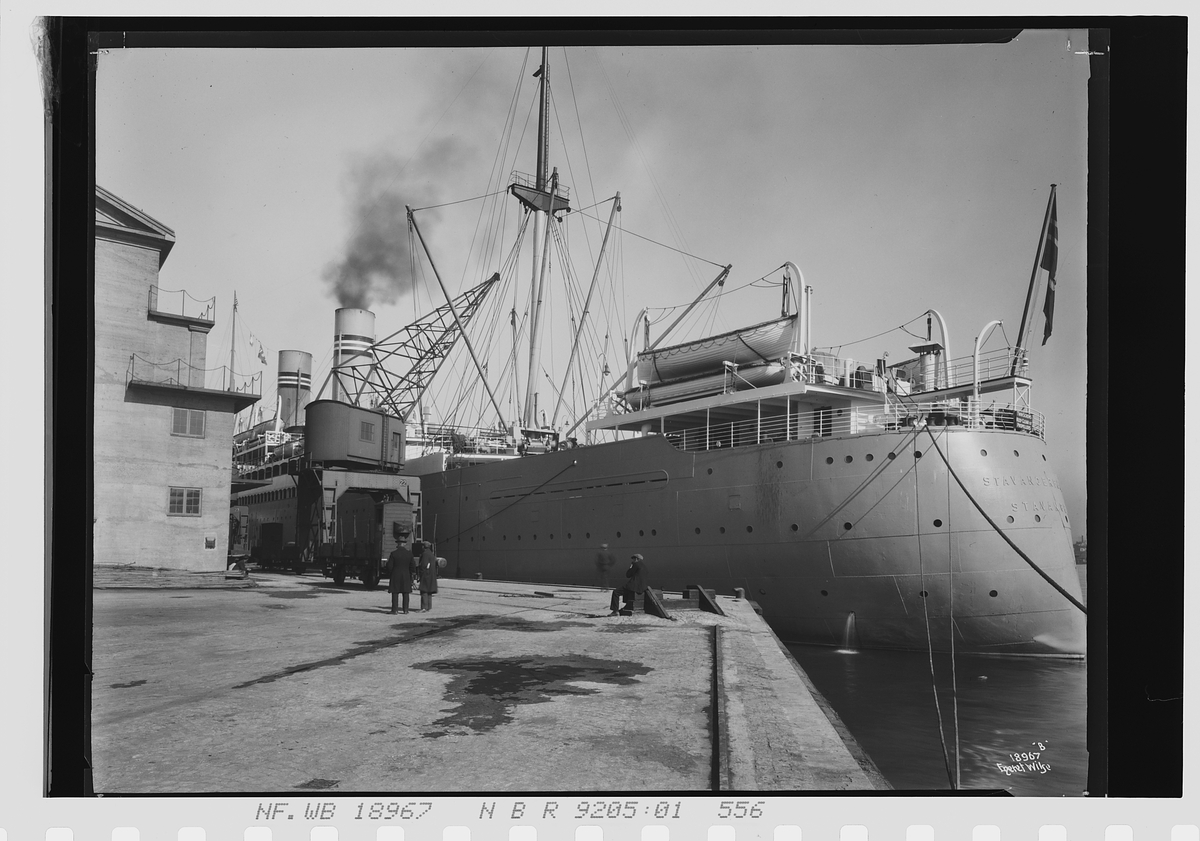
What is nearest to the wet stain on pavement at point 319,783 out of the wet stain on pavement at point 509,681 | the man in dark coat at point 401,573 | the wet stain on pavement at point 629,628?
the wet stain on pavement at point 509,681

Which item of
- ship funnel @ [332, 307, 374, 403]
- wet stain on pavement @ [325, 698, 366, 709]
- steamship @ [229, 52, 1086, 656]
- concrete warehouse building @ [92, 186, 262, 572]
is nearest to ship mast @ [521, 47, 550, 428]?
steamship @ [229, 52, 1086, 656]

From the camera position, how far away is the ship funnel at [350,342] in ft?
50.9

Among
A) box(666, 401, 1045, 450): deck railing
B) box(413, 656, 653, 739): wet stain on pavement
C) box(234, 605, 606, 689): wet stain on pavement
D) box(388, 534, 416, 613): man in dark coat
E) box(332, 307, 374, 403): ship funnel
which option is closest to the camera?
box(413, 656, 653, 739): wet stain on pavement

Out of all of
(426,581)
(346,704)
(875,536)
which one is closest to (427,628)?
(426,581)

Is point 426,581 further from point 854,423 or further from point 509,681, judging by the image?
point 854,423

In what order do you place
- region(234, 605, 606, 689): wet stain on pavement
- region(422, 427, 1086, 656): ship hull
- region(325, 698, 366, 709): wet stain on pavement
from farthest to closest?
region(422, 427, 1086, 656): ship hull → region(234, 605, 606, 689): wet stain on pavement → region(325, 698, 366, 709): wet stain on pavement

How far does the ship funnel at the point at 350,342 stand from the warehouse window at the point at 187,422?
2.76m

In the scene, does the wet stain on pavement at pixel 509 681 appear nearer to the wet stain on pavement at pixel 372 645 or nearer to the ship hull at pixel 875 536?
the wet stain on pavement at pixel 372 645

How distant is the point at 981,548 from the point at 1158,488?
8254 mm

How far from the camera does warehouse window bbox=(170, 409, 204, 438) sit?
43.3 feet

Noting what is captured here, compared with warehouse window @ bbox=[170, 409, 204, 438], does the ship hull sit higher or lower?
lower

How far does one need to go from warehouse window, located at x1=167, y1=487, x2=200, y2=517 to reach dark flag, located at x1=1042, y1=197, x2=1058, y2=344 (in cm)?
1280

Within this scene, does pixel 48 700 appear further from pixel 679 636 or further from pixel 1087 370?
pixel 1087 370

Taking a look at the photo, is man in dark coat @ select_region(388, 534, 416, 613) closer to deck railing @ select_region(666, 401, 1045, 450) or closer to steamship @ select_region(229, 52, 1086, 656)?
steamship @ select_region(229, 52, 1086, 656)
